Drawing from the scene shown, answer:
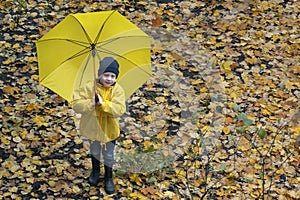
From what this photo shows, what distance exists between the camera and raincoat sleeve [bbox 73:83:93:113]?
16.4 ft

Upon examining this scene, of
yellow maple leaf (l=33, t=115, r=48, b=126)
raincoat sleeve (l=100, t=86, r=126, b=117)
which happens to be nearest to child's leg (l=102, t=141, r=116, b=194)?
raincoat sleeve (l=100, t=86, r=126, b=117)

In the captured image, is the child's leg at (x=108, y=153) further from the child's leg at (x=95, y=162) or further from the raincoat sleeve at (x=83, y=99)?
the raincoat sleeve at (x=83, y=99)

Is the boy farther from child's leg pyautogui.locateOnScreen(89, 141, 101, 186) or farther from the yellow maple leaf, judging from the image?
the yellow maple leaf

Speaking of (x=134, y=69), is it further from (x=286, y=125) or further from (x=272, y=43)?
(x=272, y=43)

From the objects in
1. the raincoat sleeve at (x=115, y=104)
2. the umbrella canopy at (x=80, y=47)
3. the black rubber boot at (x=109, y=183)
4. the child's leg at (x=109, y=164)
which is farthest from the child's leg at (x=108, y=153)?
the umbrella canopy at (x=80, y=47)

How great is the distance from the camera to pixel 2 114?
6.56 metres

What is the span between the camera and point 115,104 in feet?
16.6

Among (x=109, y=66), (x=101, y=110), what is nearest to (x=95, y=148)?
(x=101, y=110)

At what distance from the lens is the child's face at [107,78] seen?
4.98 meters

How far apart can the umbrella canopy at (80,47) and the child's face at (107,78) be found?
90 millimetres

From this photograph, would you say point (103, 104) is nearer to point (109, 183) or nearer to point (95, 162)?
point (95, 162)

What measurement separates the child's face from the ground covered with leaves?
3.74 ft

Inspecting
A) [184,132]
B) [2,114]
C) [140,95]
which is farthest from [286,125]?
[2,114]

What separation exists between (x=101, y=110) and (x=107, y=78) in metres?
0.30
